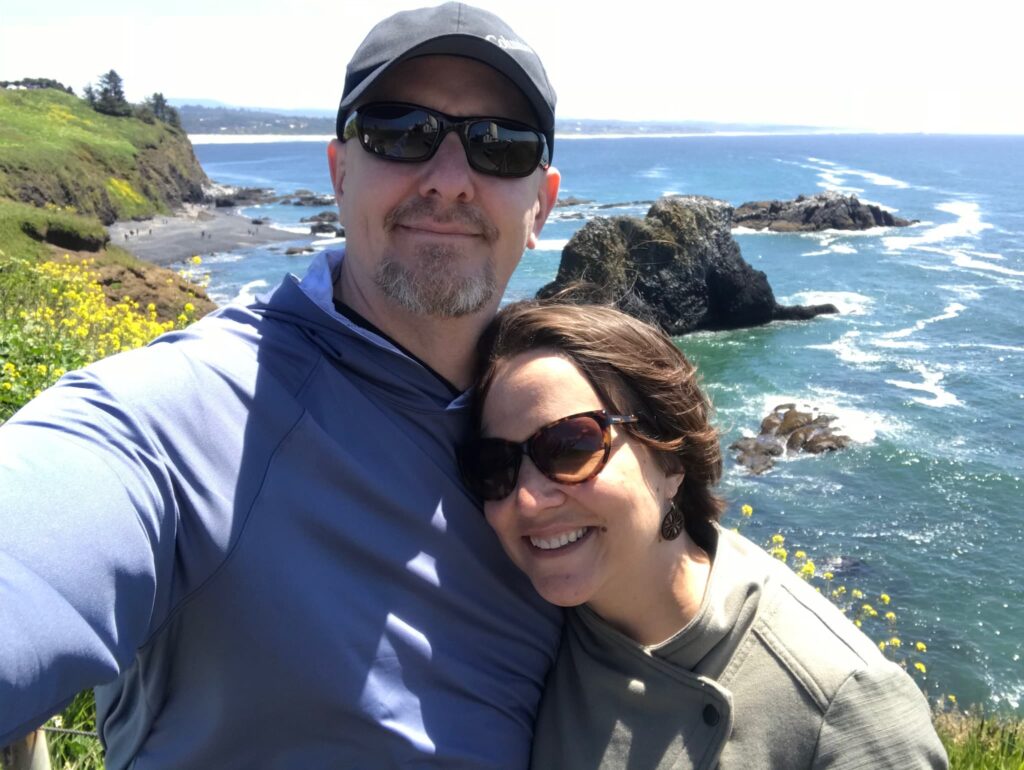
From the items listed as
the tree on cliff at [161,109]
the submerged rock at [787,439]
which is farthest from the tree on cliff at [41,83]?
the submerged rock at [787,439]

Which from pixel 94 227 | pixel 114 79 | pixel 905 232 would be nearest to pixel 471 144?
pixel 94 227

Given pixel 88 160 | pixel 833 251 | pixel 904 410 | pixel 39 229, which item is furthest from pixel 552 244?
pixel 39 229

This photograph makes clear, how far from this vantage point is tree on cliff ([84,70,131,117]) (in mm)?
81188

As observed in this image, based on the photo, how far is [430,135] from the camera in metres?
2.37

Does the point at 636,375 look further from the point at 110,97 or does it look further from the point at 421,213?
the point at 110,97

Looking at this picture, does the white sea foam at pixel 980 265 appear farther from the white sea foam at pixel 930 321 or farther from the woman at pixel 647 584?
the woman at pixel 647 584

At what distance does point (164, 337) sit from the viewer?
1.97 m

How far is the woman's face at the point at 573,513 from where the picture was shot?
2148mm

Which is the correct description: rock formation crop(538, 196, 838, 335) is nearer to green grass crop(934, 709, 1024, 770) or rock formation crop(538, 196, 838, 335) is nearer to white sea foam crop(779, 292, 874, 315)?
white sea foam crop(779, 292, 874, 315)

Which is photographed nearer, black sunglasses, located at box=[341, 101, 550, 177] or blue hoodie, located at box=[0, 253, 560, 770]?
blue hoodie, located at box=[0, 253, 560, 770]

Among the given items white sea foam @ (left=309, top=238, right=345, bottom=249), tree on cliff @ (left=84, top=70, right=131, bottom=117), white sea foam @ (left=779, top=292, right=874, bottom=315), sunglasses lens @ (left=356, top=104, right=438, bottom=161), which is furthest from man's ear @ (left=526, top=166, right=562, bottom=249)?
tree on cliff @ (left=84, top=70, right=131, bottom=117)

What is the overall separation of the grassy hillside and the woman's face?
1755 inches

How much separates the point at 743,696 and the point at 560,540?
56 centimetres

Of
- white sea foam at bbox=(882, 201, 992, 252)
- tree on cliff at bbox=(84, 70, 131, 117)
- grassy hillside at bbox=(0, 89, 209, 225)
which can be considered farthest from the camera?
tree on cliff at bbox=(84, 70, 131, 117)
